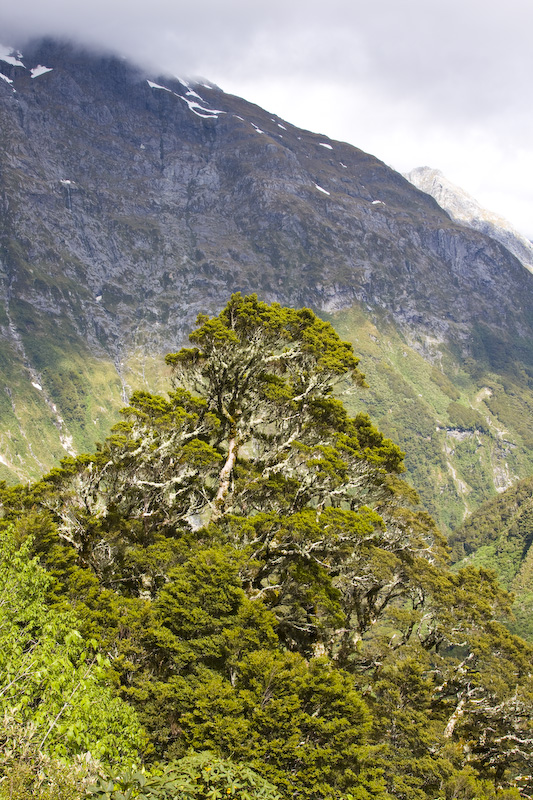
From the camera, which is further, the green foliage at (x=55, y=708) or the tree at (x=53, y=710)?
the green foliage at (x=55, y=708)

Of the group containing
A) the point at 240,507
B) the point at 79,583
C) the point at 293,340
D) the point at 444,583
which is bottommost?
the point at 79,583

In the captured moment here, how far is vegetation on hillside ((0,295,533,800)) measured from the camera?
50.1 ft

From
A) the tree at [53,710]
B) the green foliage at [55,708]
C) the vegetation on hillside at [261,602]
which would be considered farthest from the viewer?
the vegetation on hillside at [261,602]

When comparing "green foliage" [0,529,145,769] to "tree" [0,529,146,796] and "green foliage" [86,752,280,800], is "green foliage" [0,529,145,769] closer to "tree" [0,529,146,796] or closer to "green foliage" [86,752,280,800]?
"tree" [0,529,146,796]

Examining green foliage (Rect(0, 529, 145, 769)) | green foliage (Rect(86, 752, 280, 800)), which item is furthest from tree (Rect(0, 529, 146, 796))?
green foliage (Rect(86, 752, 280, 800))

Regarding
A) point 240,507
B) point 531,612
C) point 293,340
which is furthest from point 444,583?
point 531,612

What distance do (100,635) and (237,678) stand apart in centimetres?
484

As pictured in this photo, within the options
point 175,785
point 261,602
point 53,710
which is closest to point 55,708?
point 53,710

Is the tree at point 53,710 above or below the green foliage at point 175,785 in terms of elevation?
below

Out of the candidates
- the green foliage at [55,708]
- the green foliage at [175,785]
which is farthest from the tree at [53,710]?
the green foliage at [175,785]

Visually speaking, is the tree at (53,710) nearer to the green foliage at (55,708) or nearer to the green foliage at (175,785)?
the green foliage at (55,708)

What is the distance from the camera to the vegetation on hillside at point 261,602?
15.3 m

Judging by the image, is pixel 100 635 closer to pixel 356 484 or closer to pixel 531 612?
pixel 356 484

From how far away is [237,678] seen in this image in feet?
56.9
